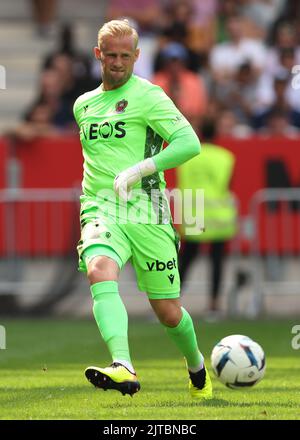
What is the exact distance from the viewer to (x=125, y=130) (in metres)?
7.91

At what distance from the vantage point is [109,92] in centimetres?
805

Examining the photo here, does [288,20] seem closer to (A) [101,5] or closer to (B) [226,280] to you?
(A) [101,5]

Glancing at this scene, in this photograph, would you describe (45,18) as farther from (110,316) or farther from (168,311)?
(110,316)

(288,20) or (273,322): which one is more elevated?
(288,20)

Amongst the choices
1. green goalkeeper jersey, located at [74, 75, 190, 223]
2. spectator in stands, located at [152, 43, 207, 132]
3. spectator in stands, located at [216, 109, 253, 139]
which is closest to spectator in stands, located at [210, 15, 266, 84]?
spectator in stands, located at [152, 43, 207, 132]

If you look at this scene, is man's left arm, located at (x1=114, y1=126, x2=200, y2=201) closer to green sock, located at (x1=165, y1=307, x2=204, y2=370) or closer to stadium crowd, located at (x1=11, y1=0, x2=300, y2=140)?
green sock, located at (x1=165, y1=307, x2=204, y2=370)

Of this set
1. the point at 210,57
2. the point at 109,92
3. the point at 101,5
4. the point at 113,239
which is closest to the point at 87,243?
the point at 113,239

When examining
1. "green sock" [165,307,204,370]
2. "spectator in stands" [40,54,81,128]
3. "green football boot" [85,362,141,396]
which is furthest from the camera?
"spectator in stands" [40,54,81,128]

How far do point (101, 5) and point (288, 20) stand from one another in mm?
3572

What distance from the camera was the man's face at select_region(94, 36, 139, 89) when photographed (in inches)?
306

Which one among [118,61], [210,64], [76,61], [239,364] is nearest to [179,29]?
[210,64]

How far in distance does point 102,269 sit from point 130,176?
58cm

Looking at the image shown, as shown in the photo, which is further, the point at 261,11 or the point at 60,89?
the point at 261,11

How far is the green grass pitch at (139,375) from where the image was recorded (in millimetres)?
Answer: 7332
